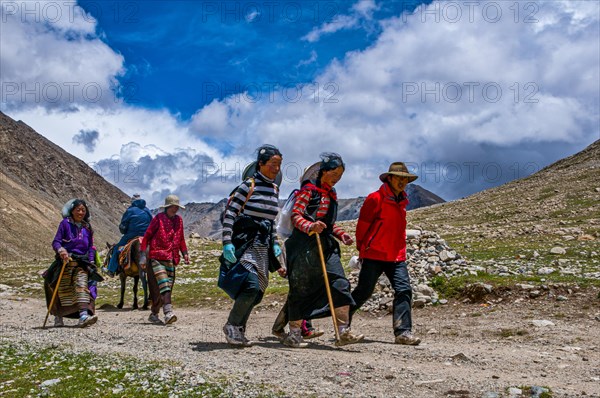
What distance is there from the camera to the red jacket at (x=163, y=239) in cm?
1163

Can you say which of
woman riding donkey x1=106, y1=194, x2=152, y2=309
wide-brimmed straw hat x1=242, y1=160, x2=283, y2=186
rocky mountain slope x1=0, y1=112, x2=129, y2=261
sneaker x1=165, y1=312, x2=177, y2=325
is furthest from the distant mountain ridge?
wide-brimmed straw hat x1=242, y1=160, x2=283, y2=186

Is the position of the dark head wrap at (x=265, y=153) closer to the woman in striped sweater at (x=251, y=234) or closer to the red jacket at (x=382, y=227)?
the woman in striped sweater at (x=251, y=234)

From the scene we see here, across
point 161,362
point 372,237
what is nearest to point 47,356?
point 161,362

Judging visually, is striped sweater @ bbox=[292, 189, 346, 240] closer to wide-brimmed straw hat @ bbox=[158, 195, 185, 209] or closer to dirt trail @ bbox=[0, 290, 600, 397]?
dirt trail @ bbox=[0, 290, 600, 397]

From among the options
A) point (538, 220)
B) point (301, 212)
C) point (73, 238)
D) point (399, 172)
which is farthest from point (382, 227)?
point (538, 220)

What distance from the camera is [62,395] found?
550 centimetres

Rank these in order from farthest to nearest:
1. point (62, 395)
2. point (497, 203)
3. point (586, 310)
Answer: point (497, 203) < point (586, 310) < point (62, 395)

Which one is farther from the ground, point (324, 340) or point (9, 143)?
point (9, 143)

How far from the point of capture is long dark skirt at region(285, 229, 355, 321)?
795 centimetres

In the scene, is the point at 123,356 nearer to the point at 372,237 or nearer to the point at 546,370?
the point at 372,237

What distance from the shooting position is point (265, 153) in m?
8.06

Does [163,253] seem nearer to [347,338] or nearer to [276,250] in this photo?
[276,250]

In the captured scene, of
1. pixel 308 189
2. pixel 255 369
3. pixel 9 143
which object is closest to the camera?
pixel 255 369

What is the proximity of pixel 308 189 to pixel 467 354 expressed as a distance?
2.99m
